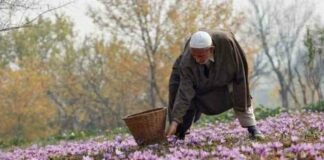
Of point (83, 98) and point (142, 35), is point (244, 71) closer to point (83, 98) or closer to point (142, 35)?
point (142, 35)

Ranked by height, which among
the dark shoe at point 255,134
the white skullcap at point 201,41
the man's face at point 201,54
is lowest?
the dark shoe at point 255,134

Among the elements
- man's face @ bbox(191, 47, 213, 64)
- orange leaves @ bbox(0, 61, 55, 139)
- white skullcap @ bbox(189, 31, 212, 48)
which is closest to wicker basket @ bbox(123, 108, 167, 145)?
man's face @ bbox(191, 47, 213, 64)

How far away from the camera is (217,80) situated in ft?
22.0

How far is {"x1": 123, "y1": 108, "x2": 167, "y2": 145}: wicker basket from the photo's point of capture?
21.8 feet

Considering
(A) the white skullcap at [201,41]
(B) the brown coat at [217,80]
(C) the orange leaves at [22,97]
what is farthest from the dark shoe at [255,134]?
(C) the orange leaves at [22,97]

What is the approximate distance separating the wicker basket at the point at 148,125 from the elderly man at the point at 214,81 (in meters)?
0.15

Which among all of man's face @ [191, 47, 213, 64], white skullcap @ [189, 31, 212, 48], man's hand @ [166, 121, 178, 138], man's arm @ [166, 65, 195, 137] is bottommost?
man's hand @ [166, 121, 178, 138]

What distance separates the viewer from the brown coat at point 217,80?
21.6 ft

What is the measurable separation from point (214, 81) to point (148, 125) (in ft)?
2.94

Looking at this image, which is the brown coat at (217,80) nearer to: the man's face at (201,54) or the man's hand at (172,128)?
the man's hand at (172,128)

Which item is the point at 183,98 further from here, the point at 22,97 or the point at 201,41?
the point at 22,97

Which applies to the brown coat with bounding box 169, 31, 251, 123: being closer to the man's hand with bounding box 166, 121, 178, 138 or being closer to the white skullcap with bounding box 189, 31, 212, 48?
the man's hand with bounding box 166, 121, 178, 138

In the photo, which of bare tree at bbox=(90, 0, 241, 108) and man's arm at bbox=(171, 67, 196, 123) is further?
bare tree at bbox=(90, 0, 241, 108)

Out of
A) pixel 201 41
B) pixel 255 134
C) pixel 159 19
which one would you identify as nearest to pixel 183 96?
pixel 201 41
